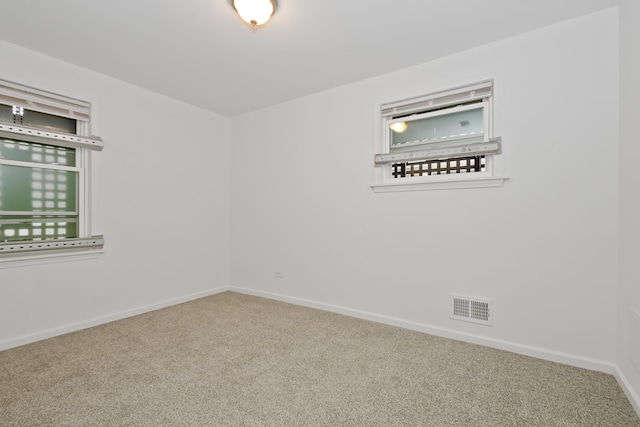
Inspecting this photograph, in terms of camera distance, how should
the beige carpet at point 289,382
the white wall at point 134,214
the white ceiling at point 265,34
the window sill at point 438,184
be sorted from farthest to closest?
the white wall at point 134,214, the window sill at point 438,184, the white ceiling at point 265,34, the beige carpet at point 289,382

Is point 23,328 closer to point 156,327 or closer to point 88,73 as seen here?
point 156,327

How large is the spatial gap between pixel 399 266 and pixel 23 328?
10.4ft

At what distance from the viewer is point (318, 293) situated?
338cm

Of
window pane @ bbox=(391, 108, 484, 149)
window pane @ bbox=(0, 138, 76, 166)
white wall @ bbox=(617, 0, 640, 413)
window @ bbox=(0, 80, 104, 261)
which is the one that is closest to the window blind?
window pane @ bbox=(391, 108, 484, 149)

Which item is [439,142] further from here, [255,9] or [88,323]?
[88,323]

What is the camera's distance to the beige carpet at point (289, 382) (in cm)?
158

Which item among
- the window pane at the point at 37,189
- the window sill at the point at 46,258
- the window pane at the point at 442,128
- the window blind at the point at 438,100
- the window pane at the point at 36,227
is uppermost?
the window blind at the point at 438,100

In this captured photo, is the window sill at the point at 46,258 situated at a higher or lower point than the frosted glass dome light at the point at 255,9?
lower

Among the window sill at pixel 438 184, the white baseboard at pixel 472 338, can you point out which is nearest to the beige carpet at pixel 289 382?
Answer: the white baseboard at pixel 472 338

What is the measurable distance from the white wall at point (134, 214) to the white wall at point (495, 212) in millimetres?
947

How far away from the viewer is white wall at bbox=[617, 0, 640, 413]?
5.61ft

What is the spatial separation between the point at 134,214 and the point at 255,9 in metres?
2.38

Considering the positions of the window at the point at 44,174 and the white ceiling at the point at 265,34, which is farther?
the window at the point at 44,174

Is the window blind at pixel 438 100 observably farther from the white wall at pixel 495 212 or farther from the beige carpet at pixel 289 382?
the beige carpet at pixel 289 382
